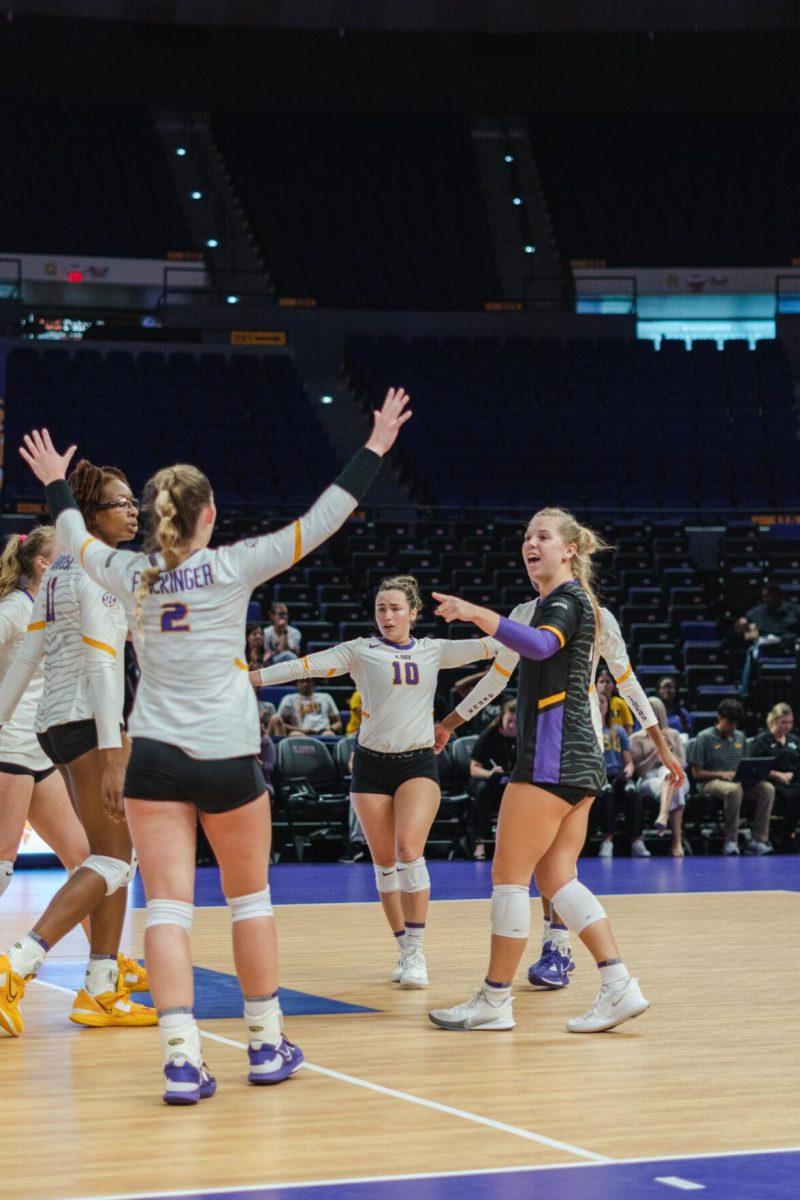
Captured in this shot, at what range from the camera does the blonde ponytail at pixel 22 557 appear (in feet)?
23.2

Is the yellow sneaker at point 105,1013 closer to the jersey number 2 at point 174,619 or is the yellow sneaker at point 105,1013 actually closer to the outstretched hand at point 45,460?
the jersey number 2 at point 174,619

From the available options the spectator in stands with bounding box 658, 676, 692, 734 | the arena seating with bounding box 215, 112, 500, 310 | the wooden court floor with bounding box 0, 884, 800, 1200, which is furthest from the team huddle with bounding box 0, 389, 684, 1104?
the arena seating with bounding box 215, 112, 500, 310

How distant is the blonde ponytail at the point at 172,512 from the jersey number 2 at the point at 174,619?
→ 81 mm

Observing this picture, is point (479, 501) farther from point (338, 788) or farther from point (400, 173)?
point (400, 173)

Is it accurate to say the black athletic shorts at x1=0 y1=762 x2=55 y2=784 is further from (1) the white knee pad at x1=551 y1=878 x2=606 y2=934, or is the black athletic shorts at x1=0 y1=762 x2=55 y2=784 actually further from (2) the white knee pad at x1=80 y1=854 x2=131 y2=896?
(1) the white knee pad at x1=551 y1=878 x2=606 y2=934

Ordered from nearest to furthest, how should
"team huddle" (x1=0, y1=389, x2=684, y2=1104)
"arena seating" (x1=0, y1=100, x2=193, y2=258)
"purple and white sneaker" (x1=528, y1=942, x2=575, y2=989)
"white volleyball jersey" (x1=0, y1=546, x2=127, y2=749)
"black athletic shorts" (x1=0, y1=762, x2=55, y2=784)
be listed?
"team huddle" (x1=0, y1=389, x2=684, y2=1104)
"white volleyball jersey" (x1=0, y1=546, x2=127, y2=749)
"black athletic shorts" (x1=0, y1=762, x2=55, y2=784)
"purple and white sneaker" (x1=528, y1=942, x2=575, y2=989)
"arena seating" (x1=0, y1=100, x2=193, y2=258)

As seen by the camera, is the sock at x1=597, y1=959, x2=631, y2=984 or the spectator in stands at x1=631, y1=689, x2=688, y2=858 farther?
the spectator in stands at x1=631, y1=689, x2=688, y2=858

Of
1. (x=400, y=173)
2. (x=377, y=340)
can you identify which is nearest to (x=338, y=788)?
(x=377, y=340)

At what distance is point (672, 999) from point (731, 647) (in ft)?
41.3

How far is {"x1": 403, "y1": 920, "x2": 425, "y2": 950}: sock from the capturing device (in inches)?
300

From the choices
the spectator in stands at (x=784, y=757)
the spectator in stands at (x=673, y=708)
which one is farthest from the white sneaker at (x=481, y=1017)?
the spectator in stands at (x=784, y=757)

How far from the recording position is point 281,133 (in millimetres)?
31188

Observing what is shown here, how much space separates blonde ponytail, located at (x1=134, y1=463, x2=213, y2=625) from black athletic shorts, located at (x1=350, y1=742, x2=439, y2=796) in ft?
9.50

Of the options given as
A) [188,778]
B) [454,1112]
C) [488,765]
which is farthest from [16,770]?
[488,765]
